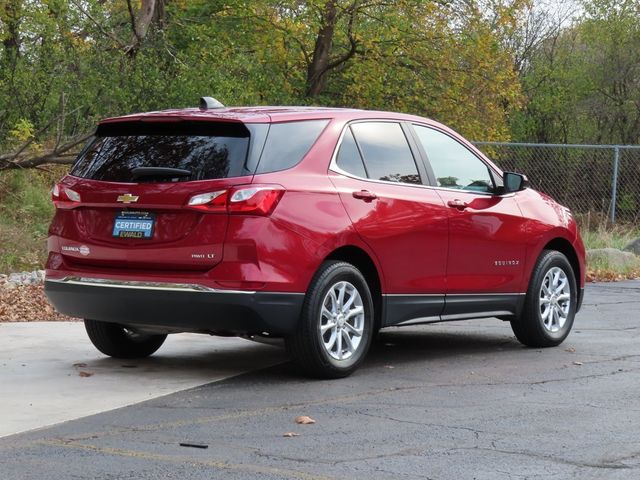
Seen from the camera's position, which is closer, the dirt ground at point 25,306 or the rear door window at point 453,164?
the rear door window at point 453,164

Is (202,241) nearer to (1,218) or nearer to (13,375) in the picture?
(13,375)

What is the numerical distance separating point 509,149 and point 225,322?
2161cm

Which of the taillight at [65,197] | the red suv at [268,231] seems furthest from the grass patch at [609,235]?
the taillight at [65,197]

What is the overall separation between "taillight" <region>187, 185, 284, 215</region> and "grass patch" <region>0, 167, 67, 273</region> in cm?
779

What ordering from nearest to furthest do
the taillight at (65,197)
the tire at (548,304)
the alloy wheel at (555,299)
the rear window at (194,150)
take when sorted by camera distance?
the rear window at (194,150) < the taillight at (65,197) < the tire at (548,304) < the alloy wheel at (555,299)

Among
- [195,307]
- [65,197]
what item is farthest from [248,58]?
[195,307]

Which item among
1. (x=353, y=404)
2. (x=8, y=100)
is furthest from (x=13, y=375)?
(x=8, y=100)

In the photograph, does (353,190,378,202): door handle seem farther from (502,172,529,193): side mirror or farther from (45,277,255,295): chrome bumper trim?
(502,172,529,193): side mirror

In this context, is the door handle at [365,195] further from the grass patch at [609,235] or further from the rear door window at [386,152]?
the grass patch at [609,235]

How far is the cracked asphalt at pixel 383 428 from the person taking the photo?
214 inches

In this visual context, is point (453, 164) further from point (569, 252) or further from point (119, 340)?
point (119, 340)

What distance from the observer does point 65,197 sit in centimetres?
807

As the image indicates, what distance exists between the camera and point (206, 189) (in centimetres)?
745

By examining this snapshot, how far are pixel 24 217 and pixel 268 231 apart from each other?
34.9 feet
